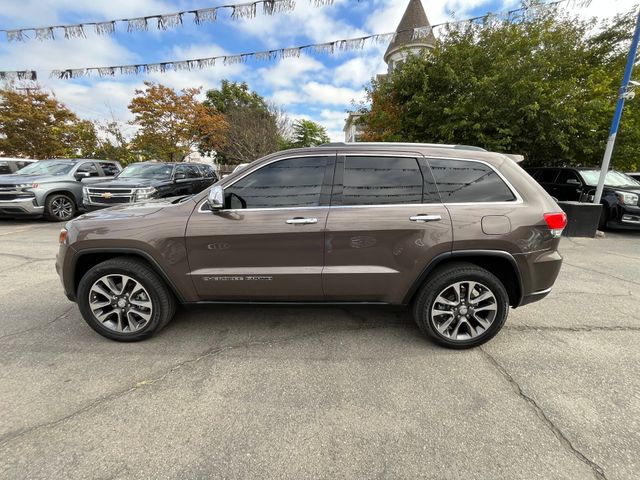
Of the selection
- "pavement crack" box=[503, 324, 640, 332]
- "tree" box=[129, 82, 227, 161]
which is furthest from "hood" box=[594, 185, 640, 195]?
"tree" box=[129, 82, 227, 161]

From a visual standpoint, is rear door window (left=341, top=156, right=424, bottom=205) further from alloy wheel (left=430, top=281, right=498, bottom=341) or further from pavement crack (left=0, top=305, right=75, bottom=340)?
pavement crack (left=0, top=305, right=75, bottom=340)

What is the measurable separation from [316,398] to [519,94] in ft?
33.8

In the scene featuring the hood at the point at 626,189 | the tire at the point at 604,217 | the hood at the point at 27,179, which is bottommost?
the tire at the point at 604,217

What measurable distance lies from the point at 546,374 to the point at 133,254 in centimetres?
365

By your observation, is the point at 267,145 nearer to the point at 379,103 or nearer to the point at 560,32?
the point at 379,103

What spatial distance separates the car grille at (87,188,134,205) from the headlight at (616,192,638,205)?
12227 millimetres

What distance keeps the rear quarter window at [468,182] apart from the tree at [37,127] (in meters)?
24.7

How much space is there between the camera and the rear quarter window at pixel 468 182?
2.69 m

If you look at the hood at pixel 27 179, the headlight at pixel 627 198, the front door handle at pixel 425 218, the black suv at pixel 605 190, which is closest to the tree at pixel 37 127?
the hood at pixel 27 179

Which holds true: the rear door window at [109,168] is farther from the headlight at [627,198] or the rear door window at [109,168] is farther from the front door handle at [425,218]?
the headlight at [627,198]

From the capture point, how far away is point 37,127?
19.1m

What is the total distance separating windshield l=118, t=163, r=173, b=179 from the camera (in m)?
8.98

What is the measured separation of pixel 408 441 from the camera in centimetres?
189

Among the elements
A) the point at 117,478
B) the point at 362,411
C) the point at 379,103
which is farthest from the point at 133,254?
the point at 379,103
